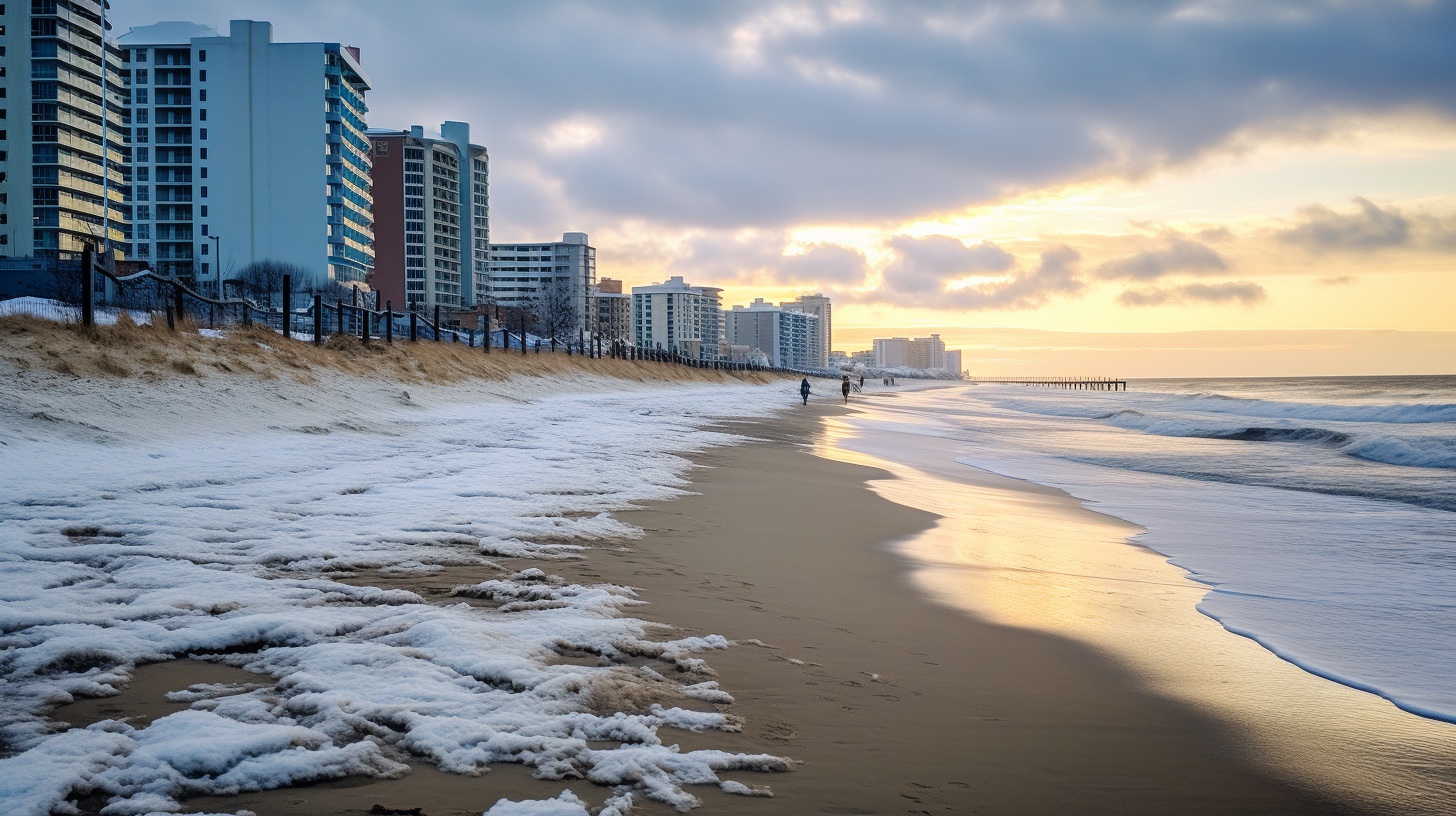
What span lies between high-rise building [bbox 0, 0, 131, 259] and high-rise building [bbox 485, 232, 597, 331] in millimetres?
92033

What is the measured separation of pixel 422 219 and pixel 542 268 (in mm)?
55001

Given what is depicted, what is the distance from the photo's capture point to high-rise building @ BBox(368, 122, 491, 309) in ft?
409

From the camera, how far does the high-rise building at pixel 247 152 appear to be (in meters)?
86.9

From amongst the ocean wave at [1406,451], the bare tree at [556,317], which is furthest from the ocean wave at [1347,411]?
the bare tree at [556,317]

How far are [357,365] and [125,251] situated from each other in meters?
90.4

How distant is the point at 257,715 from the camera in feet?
9.00

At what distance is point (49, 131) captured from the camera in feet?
279

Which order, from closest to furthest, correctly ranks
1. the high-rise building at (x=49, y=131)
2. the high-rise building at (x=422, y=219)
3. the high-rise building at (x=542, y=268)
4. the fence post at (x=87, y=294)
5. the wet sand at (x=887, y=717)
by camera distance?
1. the wet sand at (x=887, y=717)
2. the fence post at (x=87, y=294)
3. the high-rise building at (x=49, y=131)
4. the high-rise building at (x=422, y=219)
5. the high-rise building at (x=542, y=268)

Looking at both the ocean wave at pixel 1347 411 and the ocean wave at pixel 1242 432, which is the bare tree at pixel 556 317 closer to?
the ocean wave at pixel 1347 411

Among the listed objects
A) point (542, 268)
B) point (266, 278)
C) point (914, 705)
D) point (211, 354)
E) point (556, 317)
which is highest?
point (542, 268)

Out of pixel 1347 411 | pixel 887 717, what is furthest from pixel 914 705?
pixel 1347 411

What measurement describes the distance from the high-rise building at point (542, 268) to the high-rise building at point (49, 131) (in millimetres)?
92033

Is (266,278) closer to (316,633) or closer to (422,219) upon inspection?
(422,219)

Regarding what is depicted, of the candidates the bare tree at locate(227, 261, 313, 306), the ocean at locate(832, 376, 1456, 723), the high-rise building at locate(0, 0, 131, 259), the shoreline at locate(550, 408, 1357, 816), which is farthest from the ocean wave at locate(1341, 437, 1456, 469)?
the high-rise building at locate(0, 0, 131, 259)
